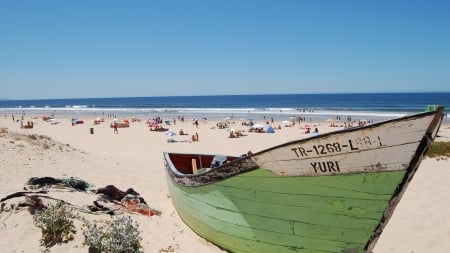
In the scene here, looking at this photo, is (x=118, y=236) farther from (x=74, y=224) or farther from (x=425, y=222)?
(x=425, y=222)

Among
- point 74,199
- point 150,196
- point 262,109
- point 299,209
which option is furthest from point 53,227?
point 262,109

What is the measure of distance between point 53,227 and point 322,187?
161 inches

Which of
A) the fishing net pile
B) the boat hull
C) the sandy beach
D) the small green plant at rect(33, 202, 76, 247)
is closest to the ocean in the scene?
the sandy beach

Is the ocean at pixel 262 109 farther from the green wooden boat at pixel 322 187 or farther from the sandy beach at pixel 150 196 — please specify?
the green wooden boat at pixel 322 187

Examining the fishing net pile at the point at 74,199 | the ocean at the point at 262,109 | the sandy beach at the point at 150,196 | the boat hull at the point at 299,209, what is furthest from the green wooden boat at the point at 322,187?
the ocean at the point at 262,109

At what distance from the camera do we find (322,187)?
4.47 m

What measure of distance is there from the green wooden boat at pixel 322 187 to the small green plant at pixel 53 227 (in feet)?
7.69

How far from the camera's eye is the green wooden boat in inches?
159

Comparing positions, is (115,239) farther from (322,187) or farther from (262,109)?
(262,109)

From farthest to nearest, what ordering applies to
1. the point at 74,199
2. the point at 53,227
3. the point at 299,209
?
the point at 74,199, the point at 53,227, the point at 299,209

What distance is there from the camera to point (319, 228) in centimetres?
464

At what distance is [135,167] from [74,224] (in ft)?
25.0

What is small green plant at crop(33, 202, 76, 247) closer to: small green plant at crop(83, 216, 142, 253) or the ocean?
small green plant at crop(83, 216, 142, 253)

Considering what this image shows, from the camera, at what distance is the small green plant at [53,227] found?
226 inches
